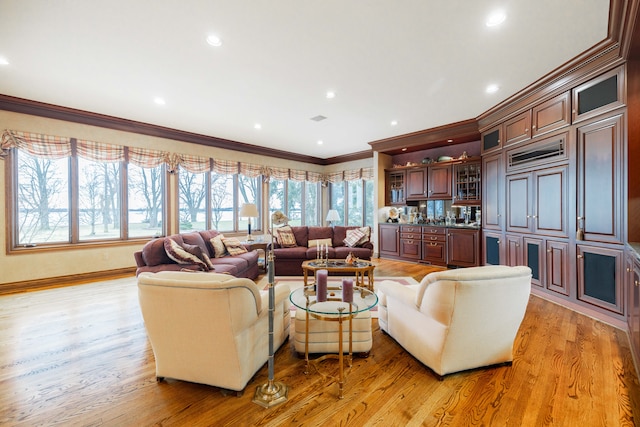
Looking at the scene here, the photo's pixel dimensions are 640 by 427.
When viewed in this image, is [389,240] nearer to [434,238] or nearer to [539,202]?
[434,238]

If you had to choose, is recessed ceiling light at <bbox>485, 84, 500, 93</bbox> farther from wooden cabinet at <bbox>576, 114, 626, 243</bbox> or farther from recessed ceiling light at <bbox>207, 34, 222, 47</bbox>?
recessed ceiling light at <bbox>207, 34, 222, 47</bbox>

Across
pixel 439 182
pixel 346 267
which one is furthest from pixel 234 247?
pixel 439 182

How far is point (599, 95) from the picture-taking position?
3008mm

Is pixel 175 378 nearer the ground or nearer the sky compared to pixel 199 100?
nearer the ground

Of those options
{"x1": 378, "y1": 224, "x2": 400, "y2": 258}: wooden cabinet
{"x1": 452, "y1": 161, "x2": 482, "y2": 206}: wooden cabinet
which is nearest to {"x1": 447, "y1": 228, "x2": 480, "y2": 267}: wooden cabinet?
{"x1": 452, "y1": 161, "x2": 482, "y2": 206}: wooden cabinet

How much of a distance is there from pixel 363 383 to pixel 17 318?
A: 3.88m

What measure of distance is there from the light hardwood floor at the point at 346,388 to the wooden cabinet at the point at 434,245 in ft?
9.66

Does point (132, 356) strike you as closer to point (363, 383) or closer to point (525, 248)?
point (363, 383)

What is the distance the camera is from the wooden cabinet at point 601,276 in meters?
2.87

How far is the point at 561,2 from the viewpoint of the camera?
7.07 feet

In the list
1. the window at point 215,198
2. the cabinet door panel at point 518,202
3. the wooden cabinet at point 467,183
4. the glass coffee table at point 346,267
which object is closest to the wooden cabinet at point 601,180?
the cabinet door panel at point 518,202

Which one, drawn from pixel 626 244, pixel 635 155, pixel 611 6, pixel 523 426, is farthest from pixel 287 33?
pixel 626 244

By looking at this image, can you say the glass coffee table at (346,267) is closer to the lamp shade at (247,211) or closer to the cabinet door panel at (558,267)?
Result: the lamp shade at (247,211)

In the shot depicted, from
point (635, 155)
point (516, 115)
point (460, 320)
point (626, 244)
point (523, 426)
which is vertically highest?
point (516, 115)
